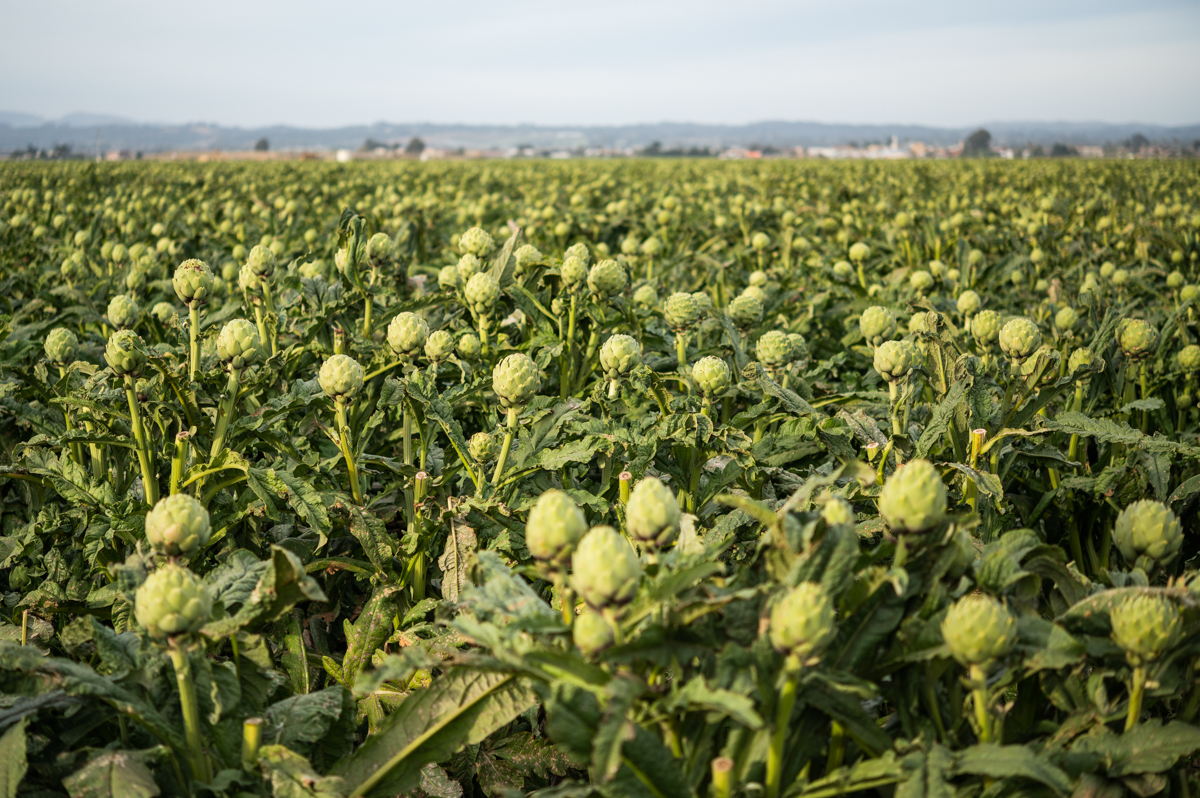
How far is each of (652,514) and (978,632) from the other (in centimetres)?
51

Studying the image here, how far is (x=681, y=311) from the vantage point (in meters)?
2.81

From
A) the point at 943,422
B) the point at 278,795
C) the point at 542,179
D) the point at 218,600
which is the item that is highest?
the point at 542,179

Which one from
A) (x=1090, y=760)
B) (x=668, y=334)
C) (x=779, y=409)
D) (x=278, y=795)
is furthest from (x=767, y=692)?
(x=668, y=334)

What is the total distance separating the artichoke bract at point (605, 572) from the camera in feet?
3.66

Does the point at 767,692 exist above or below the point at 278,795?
above

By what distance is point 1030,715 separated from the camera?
134cm

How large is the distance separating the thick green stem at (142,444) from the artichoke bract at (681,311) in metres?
1.71

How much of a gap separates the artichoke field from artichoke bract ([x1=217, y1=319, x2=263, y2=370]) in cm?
1

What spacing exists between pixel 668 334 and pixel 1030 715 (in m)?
2.21

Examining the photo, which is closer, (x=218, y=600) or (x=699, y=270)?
(x=218, y=600)

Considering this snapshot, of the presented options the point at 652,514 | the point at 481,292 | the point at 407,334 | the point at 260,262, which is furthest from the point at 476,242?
the point at 652,514

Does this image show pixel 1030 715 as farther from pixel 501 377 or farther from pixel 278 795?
pixel 501 377

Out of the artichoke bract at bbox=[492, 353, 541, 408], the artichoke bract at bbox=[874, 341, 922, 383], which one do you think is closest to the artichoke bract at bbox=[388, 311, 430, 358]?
the artichoke bract at bbox=[492, 353, 541, 408]

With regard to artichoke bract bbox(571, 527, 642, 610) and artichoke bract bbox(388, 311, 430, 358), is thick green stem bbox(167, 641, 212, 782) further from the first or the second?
artichoke bract bbox(388, 311, 430, 358)
